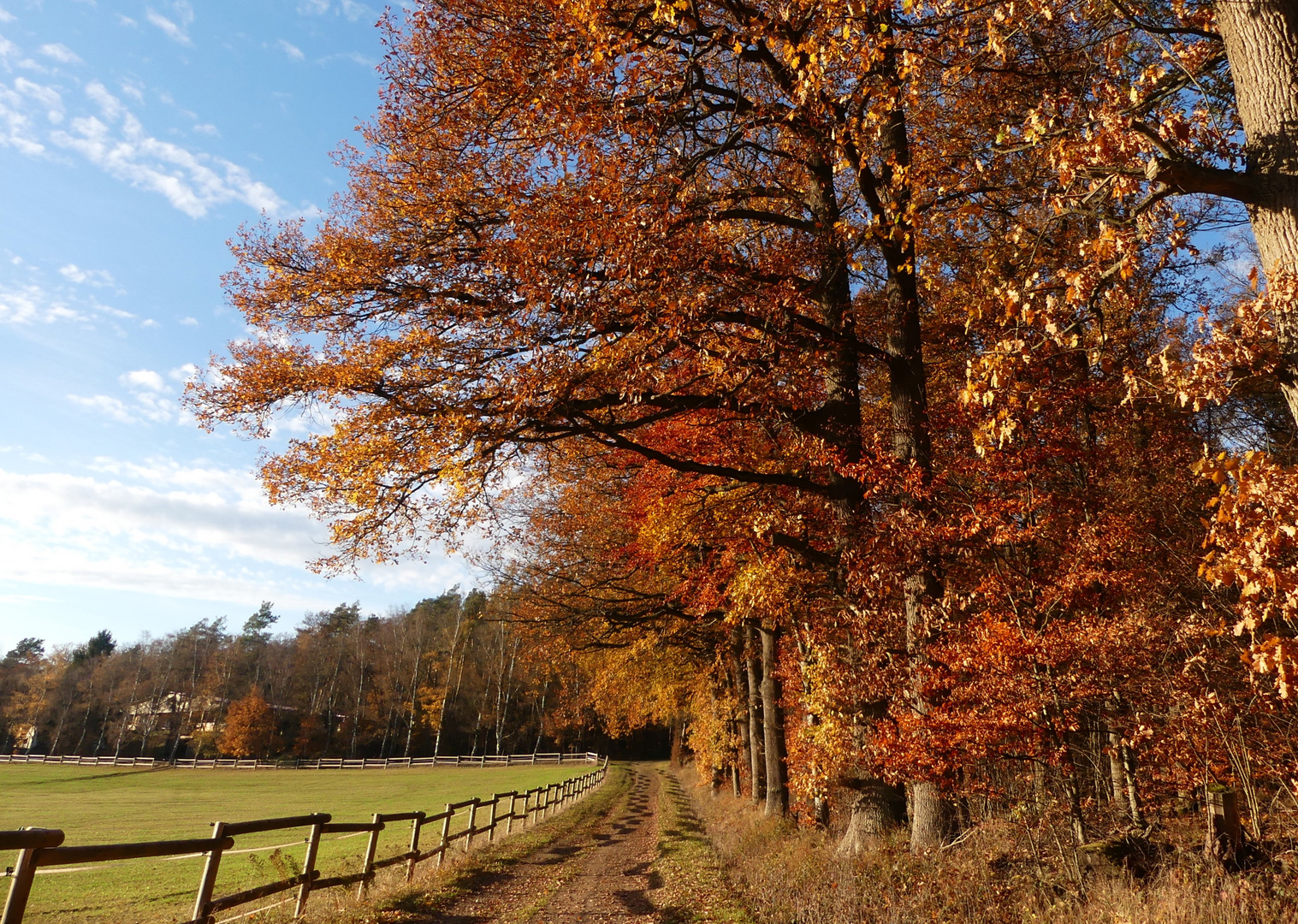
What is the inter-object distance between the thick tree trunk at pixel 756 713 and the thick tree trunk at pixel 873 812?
38.2 feet

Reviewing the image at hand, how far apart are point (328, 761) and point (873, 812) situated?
225 ft

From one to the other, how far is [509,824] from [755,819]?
6.47 metres

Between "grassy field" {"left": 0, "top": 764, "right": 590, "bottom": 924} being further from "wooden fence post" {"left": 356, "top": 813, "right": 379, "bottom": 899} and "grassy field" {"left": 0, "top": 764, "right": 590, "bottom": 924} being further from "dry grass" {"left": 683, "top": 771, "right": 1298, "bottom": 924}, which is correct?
"dry grass" {"left": 683, "top": 771, "right": 1298, "bottom": 924}

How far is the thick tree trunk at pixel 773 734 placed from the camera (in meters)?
18.3

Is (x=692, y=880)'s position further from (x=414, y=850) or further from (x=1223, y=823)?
(x=1223, y=823)

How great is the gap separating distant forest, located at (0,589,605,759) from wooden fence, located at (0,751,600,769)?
3007 mm

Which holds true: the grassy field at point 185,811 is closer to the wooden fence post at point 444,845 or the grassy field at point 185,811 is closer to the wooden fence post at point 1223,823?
the wooden fence post at point 444,845

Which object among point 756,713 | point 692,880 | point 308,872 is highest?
point 756,713

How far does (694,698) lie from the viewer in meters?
36.0

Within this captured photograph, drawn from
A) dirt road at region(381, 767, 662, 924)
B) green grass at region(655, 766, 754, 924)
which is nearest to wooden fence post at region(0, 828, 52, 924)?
dirt road at region(381, 767, 662, 924)

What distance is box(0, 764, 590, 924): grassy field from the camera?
14.3 metres

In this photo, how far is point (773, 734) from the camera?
64.1 feet

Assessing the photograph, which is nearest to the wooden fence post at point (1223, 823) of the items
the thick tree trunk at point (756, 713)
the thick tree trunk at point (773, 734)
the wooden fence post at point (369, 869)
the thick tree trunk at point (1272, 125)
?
the thick tree trunk at point (1272, 125)

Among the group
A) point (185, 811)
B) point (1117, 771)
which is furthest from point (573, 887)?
point (185, 811)
